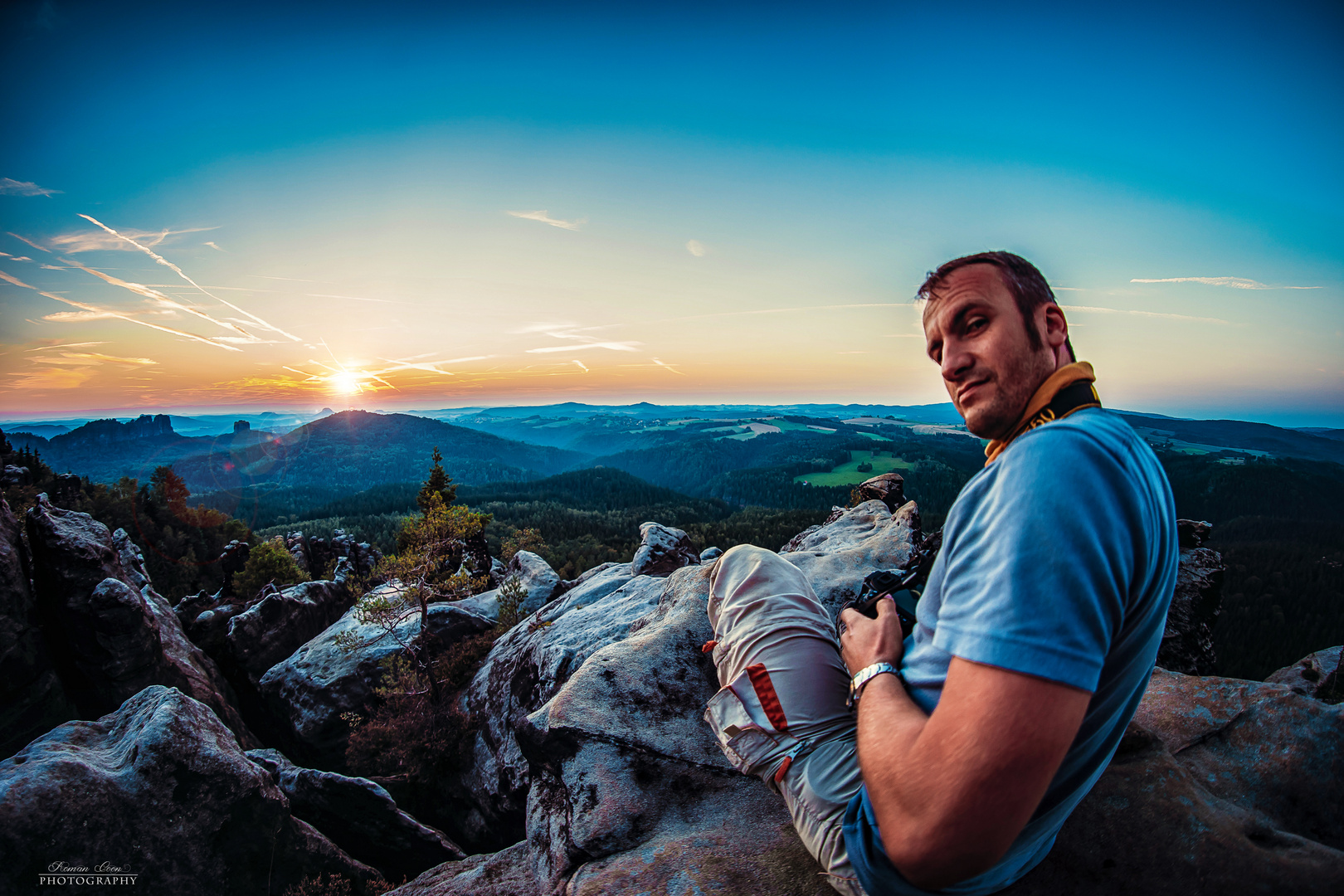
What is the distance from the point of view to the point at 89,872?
7234mm

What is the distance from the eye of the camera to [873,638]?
3396mm

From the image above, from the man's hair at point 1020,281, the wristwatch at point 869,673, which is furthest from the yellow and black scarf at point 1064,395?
the wristwatch at point 869,673

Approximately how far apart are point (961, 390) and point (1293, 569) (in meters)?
137

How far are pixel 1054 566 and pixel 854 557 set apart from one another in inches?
318

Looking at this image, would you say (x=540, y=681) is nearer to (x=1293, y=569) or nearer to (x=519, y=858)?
(x=519, y=858)

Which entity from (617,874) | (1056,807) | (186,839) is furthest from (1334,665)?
(186,839)

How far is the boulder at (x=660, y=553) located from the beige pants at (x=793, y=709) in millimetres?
12876

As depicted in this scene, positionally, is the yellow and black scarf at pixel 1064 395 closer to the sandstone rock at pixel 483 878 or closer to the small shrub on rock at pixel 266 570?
the sandstone rock at pixel 483 878

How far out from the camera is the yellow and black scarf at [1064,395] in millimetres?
2605

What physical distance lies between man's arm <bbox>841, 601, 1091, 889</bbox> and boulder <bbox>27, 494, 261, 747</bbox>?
935 inches

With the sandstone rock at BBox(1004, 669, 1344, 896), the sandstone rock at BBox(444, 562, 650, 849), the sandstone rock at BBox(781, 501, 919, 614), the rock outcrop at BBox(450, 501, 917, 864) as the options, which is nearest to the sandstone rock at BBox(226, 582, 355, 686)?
the sandstone rock at BBox(444, 562, 650, 849)

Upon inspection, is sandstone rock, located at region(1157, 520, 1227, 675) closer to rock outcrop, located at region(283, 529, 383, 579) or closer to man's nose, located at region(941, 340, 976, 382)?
man's nose, located at region(941, 340, 976, 382)

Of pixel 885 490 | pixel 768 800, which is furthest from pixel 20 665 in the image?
pixel 885 490

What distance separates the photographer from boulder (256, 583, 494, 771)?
Answer: 58.0ft
